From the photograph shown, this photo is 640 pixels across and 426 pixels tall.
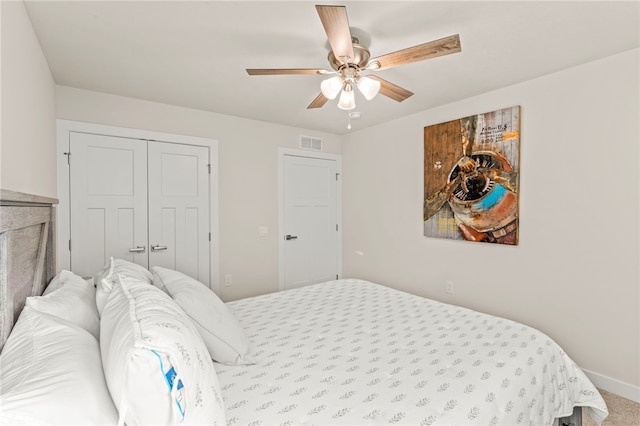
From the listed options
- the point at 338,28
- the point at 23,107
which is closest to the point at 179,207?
the point at 23,107

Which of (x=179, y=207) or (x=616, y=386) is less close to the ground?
(x=179, y=207)

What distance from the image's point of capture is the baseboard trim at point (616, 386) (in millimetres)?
2193

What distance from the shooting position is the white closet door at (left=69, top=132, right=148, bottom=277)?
2830 millimetres

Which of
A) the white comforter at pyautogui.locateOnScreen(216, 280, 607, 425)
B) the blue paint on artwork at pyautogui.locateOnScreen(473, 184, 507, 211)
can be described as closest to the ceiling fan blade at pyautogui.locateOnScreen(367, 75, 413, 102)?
the blue paint on artwork at pyautogui.locateOnScreen(473, 184, 507, 211)

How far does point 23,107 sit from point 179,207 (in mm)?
1776

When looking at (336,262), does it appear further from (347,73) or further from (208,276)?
(347,73)

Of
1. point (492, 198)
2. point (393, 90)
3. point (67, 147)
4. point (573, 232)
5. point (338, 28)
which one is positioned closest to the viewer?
point (338, 28)

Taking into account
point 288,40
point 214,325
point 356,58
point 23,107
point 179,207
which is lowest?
point 214,325

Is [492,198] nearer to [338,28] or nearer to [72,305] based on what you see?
[338,28]

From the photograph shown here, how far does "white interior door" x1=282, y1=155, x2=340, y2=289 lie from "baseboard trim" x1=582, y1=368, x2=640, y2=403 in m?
2.84

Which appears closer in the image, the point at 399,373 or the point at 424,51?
the point at 399,373

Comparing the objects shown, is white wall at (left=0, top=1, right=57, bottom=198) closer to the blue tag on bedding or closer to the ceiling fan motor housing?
the blue tag on bedding

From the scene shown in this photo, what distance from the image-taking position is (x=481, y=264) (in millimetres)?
3029

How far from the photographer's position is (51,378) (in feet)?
2.58
